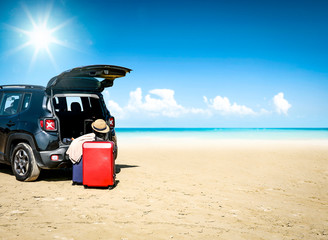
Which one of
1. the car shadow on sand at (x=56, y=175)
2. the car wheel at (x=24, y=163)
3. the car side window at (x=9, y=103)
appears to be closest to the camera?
the car wheel at (x=24, y=163)

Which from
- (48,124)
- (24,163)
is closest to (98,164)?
(48,124)

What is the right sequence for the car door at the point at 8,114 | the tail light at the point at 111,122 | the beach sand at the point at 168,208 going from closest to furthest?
the beach sand at the point at 168,208 → the car door at the point at 8,114 → the tail light at the point at 111,122

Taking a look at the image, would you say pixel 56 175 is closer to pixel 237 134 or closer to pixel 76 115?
pixel 76 115

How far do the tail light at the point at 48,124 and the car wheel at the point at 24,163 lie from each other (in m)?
0.62

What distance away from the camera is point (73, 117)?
7.74 m

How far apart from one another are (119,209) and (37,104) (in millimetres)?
3153

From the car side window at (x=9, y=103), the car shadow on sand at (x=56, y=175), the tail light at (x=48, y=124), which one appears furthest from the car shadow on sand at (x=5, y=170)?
the tail light at (x=48, y=124)

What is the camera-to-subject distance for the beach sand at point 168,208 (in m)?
3.86

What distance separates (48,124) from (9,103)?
1729 millimetres

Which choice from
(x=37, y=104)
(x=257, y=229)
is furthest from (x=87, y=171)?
(x=257, y=229)

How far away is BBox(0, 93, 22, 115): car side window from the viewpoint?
6988mm

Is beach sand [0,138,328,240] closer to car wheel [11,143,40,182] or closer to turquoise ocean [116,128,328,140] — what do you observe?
car wheel [11,143,40,182]

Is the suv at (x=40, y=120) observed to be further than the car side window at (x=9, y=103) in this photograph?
No

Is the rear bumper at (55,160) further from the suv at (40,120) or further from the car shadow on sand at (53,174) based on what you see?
the car shadow on sand at (53,174)
